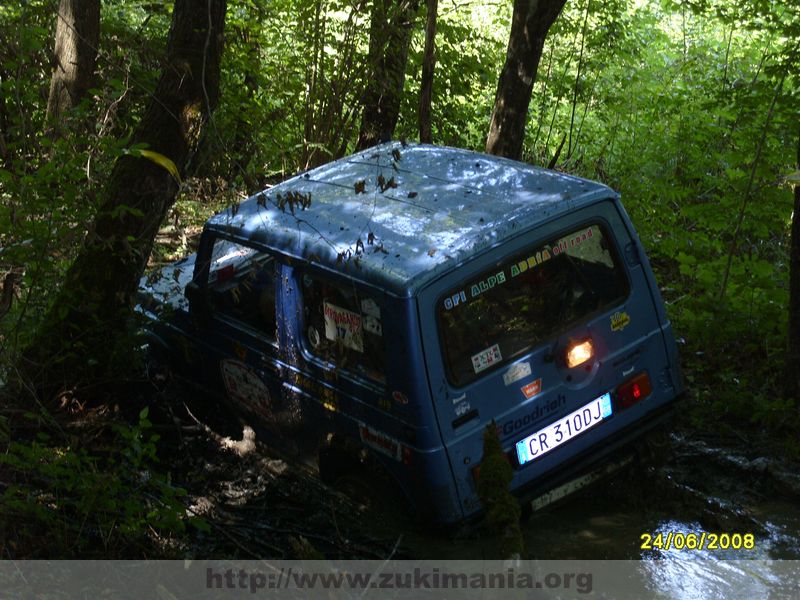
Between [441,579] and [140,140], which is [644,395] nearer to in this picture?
[441,579]

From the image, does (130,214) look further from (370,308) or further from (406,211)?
(370,308)

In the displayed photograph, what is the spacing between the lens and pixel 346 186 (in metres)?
5.68

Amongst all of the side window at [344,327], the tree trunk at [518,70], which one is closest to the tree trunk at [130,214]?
the side window at [344,327]

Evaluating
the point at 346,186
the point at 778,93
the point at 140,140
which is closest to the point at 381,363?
the point at 346,186

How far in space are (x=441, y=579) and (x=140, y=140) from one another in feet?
11.5

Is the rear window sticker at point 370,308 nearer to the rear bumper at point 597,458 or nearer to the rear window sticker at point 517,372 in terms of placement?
the rear window sticker at point 517,372

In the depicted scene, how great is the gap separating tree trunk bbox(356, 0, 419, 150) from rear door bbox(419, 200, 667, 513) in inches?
226

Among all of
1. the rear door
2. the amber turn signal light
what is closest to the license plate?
the rear door

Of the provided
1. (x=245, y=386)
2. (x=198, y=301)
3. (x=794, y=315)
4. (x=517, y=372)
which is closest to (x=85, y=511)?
(x=245, y=386)

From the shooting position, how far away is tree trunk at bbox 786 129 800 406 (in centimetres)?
609

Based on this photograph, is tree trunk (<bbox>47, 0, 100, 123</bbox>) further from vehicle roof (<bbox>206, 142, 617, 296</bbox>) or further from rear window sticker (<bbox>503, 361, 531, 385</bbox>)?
rear window sticker (<bbox>503, 361, 531, 385</bbox>)

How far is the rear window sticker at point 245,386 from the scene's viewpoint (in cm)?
568
